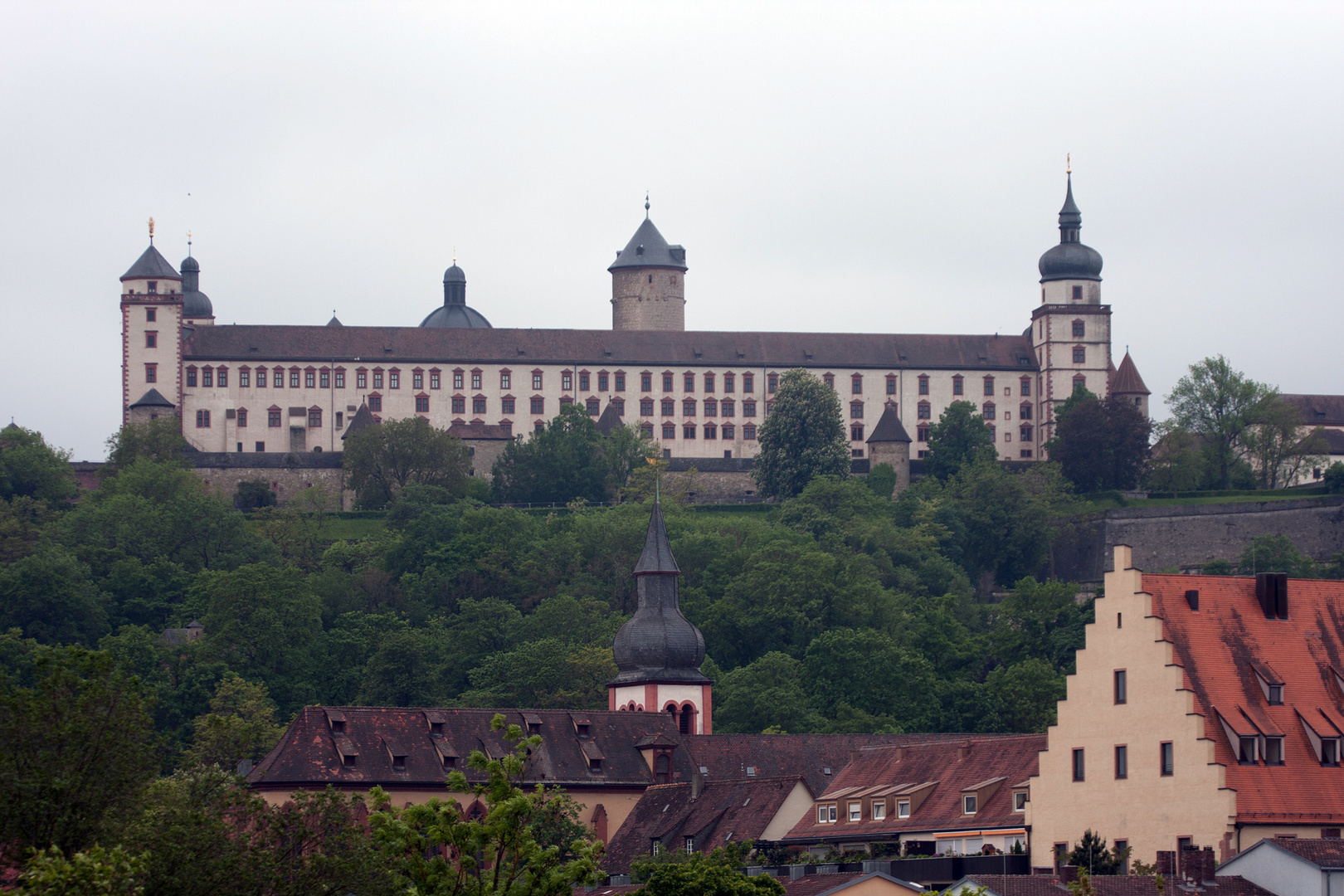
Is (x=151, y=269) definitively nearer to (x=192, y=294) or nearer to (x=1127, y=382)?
(x=192, y=294)

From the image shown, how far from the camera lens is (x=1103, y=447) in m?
127

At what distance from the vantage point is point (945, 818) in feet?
168

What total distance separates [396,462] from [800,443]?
20902mm

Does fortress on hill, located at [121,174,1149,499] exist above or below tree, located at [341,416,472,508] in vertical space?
above

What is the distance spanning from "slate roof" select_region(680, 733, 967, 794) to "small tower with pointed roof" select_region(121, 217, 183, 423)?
6431cm

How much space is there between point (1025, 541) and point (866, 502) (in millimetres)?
8337

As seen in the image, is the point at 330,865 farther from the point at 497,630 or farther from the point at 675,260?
the point at 675,260

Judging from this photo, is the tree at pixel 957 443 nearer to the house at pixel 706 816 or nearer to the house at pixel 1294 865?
the house at pixel 706 816

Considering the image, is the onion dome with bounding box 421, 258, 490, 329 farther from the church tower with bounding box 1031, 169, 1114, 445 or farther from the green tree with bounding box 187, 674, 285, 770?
the green tree with bounding box 187, 674, 285, 770

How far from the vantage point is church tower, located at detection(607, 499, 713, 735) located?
78062mm

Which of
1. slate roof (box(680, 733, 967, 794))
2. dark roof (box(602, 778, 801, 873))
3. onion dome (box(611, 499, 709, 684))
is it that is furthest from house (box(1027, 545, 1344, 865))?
onion dome (box(611, 499, 709, 684))

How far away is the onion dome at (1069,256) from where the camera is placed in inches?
5394

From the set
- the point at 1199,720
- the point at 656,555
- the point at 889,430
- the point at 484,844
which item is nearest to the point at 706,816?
the point at 1199,720

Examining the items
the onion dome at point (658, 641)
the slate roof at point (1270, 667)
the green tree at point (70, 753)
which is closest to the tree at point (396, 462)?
the onion dome at point (658, 641)
